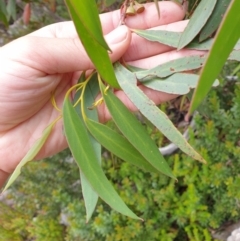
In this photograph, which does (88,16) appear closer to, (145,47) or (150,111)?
(150,111)

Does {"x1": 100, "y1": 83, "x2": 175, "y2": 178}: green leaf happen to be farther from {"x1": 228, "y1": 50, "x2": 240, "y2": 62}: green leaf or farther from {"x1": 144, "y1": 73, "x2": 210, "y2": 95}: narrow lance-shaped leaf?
{"x1": 228, "y1": 50, "x2": 240, "y2": 62}: green leaf

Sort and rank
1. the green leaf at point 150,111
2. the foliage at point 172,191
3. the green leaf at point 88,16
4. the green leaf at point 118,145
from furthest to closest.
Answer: the foliage at point 172,191 → the green leaf at point 118,145 → the green leaf at point 150,111 → the green leaf at point 88,16

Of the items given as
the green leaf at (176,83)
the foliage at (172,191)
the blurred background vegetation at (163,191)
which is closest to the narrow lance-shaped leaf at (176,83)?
the green leaf at (176,83)

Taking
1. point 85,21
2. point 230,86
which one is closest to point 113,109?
point 85,21

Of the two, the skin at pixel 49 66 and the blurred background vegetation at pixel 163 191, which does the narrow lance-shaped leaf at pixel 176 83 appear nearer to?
the skin at pixel 49 66

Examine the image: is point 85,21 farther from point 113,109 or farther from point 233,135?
point 233,135

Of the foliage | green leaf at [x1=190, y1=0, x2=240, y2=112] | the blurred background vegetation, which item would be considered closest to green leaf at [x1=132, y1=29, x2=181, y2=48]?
green leaf at [x1=190, y1=0, x2=240, y2=112]

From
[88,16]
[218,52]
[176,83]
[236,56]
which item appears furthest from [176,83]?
[218,52]
